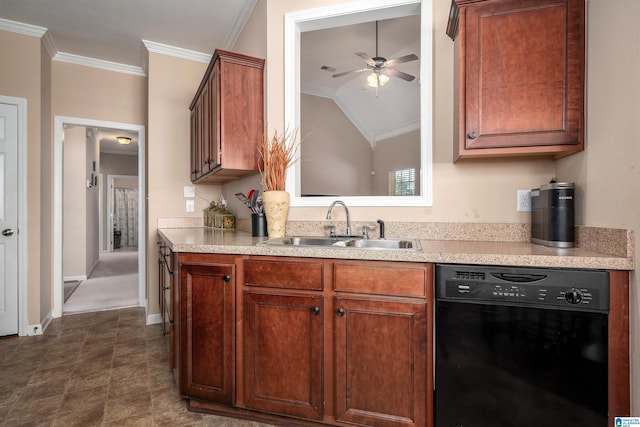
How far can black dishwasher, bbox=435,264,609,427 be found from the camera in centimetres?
119

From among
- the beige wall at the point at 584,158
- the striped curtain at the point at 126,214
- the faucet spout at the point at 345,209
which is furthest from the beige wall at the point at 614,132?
the striped curtain at the point at 126,214

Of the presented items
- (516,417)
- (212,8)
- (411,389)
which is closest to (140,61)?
(212,8)

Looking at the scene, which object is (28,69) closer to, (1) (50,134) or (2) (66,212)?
(1) (50,134)

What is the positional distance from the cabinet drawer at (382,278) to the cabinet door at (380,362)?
5 cm

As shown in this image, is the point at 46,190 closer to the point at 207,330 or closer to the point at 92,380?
the point at 92,380

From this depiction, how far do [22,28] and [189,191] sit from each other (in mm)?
1928

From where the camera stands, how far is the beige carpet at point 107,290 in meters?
3.67

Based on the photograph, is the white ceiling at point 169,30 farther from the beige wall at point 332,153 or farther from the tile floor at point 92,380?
the tile floor at point 92,380

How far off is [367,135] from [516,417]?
16.2 ft

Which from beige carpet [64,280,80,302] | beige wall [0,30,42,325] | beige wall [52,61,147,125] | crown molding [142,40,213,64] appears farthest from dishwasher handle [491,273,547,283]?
beige carpet [64,280,80,302]

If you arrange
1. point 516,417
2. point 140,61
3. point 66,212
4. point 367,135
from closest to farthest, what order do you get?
1. point 516,417
2. point 140,61
3. point 66,212
4. point 367,135

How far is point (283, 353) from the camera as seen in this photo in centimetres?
155

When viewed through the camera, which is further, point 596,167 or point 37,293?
point 37,293

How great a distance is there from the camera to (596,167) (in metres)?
1.37
